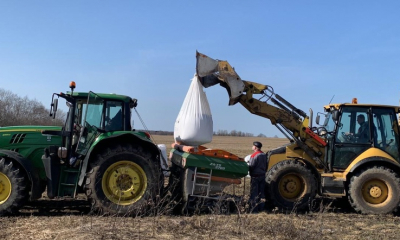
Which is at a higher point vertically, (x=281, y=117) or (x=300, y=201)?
(x=281, y=117)

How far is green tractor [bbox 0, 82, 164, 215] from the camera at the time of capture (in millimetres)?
7152

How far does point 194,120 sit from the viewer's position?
8070mm

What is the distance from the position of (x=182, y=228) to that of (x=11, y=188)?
10.3 feet

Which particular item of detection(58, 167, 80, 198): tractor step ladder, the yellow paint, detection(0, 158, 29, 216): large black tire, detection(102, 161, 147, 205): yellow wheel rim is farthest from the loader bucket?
detection(0, 158, 29, 216): large black tire

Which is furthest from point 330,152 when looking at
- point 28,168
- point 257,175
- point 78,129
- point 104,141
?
point 28,168

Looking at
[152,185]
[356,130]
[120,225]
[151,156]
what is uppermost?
[356,130]

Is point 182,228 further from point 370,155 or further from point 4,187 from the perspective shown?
point 370,155

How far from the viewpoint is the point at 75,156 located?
7.66m

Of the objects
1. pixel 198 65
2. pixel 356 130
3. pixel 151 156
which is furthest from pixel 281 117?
pixel 151 156

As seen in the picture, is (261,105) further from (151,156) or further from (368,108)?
(151,156)

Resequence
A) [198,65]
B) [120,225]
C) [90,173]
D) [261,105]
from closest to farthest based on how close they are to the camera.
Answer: [120,225], [90,173], [198,65], [261,105]

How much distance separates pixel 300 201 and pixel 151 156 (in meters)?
3.42

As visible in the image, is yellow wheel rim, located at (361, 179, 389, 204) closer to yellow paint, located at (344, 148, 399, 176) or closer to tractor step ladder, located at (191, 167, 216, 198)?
yellow paint, located at (344, 148, 399, 176)

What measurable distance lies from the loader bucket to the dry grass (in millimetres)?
2735
